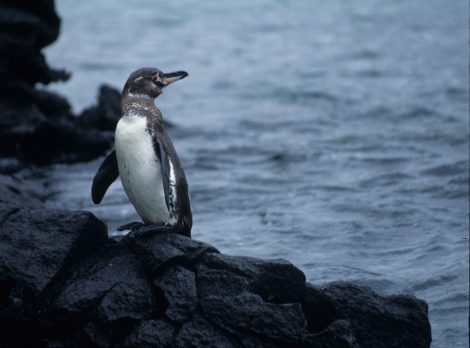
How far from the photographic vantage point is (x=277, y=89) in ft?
61.3

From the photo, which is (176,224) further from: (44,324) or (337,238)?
(337,238)

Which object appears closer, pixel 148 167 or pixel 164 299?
pixel 164 299

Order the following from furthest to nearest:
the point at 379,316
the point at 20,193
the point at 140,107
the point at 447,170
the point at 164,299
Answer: the point at 447,170 < the point at 20,193 < the point at 140,107 < the point at 379,316 < the point at 164,299

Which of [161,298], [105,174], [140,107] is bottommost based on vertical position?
[161,298]

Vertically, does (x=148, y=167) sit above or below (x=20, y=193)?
above

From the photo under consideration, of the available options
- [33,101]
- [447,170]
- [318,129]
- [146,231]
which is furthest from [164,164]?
[318,129]

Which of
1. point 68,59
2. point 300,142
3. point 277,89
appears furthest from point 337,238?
point 68,59

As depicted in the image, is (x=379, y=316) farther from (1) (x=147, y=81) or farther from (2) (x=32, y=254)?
(1) (x=147, y=81)

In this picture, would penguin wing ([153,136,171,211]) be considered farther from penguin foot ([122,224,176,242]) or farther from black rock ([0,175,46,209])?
black rock ([0,175,46,209])

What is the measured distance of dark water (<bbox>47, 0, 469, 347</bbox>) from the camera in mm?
8508

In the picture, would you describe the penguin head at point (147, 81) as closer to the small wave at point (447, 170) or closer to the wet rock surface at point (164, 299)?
the wet rock surface at point (164, 299)

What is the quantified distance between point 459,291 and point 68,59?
16.7 m

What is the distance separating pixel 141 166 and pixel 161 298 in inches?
41.2

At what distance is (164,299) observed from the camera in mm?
5336
